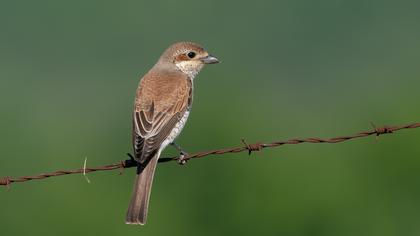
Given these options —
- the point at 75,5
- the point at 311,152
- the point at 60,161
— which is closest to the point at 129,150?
the point at 60,161

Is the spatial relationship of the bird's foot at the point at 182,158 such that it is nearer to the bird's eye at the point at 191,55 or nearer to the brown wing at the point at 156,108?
the brown wing at the point at 156,108

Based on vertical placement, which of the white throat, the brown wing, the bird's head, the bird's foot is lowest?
the bird's foot

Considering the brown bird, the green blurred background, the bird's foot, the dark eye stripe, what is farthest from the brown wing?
the green blurred background

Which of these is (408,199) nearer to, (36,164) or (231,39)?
(36,164)

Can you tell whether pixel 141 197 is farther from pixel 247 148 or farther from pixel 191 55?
pixel 191 55

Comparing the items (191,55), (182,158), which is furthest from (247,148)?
(191,55)

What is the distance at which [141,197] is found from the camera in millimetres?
11297

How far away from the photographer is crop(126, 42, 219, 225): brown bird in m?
11.4

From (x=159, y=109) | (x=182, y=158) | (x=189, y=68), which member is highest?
(x=189, y=68)

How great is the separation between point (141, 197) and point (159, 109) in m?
1.11

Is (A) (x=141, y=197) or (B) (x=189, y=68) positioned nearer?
(A) (x=141, y=197)

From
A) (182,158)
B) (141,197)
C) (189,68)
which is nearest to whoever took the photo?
(141,197)

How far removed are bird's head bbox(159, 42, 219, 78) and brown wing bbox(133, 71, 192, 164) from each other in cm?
42

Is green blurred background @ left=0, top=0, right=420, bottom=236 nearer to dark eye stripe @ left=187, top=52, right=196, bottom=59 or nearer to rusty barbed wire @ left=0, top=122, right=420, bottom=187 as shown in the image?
dark eye stripe @ left=187, top=52, right=196, bottom=59
